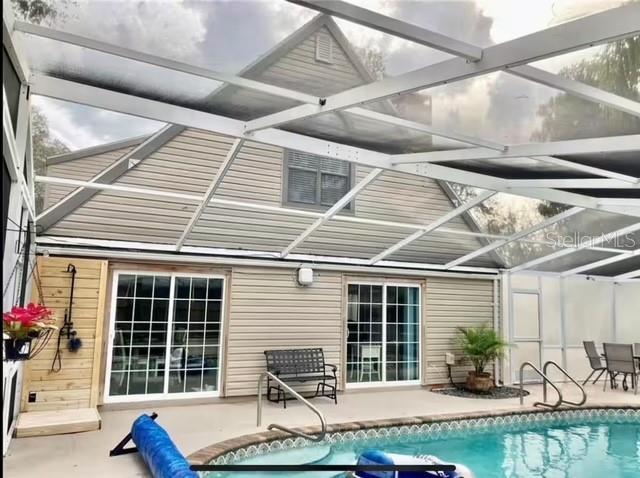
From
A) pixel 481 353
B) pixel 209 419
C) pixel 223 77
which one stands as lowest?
pixel 209 419

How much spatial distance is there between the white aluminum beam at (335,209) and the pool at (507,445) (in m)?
2.88

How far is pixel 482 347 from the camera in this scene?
9398 mm

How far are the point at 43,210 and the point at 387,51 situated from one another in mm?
4929

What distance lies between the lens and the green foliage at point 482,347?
9.39 m

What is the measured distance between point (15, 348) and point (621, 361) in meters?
10.4

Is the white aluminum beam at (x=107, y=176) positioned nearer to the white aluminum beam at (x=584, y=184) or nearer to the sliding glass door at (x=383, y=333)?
the white aluminum beam at (x=584, y=184)

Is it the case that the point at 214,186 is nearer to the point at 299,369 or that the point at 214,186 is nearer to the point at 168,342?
the point at 168,342

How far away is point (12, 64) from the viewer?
335 centimetres

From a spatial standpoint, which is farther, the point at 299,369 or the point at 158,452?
the point at 299,369

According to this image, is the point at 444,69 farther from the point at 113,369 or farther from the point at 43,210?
the point at 113,369

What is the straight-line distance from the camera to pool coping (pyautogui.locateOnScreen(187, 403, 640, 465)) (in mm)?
5160

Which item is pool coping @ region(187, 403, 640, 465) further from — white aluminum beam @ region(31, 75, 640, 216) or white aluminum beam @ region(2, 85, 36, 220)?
white aluminum beam @ region(31, 75, 640, 216)

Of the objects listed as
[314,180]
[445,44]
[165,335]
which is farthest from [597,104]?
[165,335]

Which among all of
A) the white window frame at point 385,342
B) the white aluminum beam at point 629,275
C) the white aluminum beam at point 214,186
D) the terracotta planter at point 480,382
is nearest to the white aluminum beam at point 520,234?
the white window frame at point 385,342
